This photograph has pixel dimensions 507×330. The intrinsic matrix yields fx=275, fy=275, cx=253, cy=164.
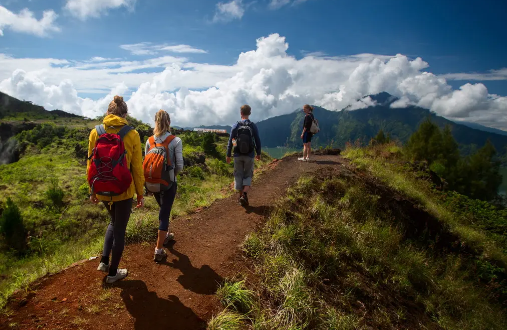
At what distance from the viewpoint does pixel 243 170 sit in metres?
6.73

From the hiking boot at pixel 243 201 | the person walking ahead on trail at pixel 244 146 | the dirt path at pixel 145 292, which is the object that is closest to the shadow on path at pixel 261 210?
the hiking boot at pixel 243 201

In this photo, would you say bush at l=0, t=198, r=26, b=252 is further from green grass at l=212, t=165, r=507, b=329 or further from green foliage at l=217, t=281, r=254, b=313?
green foliage at l=217, t=281, r=254, b=313

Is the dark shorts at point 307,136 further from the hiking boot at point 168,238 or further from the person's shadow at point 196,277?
the person's shadow at point 196,277

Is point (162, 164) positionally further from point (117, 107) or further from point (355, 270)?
point (355, 270)

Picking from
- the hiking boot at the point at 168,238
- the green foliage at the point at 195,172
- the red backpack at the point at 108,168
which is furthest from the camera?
the green foliage at the point at 195,172

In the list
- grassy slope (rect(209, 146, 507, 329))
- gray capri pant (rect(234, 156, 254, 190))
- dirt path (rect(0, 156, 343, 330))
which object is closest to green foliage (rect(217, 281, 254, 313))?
grassy slope (rect(209, 146, 507, 329))

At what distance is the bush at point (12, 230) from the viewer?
39.1ft

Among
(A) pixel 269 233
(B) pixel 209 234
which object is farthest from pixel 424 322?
(B) pixel 209 234

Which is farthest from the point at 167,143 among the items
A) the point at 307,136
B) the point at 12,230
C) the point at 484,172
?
the point at 484,172

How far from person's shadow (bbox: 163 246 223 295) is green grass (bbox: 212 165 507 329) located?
1.57 ft

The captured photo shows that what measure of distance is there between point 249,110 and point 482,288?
24.9ft

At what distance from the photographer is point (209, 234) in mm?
5766

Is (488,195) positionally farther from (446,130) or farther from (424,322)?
(424,322)

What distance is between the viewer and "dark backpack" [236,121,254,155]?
6.29 m
